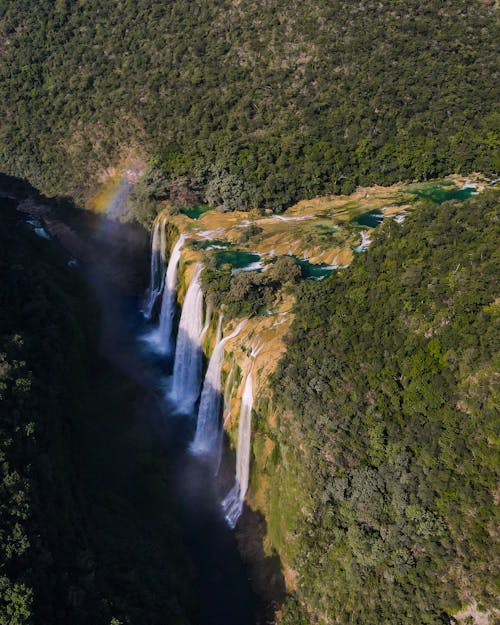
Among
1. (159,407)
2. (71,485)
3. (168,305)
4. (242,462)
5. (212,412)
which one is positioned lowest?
(242,462)

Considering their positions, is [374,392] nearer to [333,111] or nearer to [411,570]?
[411,570]

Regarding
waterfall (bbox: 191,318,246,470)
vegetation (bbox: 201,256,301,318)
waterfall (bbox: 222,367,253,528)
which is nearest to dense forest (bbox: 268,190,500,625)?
waterfall (bbox: 222,367,253,528)

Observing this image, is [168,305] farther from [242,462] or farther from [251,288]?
[242,462]

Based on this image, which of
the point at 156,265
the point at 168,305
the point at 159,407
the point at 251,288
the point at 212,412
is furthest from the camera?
the point at 156,265

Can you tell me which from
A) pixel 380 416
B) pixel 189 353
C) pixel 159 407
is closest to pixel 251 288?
pixel 189 353

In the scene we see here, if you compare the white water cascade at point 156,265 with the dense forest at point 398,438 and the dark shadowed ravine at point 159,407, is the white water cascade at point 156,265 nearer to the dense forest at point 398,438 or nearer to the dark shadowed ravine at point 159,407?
the dark shadowed ravine at point 159,407

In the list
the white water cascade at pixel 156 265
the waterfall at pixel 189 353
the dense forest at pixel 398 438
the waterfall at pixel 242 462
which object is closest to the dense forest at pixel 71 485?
the waterfall at pixel 189 353

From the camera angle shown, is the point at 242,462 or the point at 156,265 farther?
the point at 156,265

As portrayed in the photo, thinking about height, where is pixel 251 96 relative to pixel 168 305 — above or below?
above
